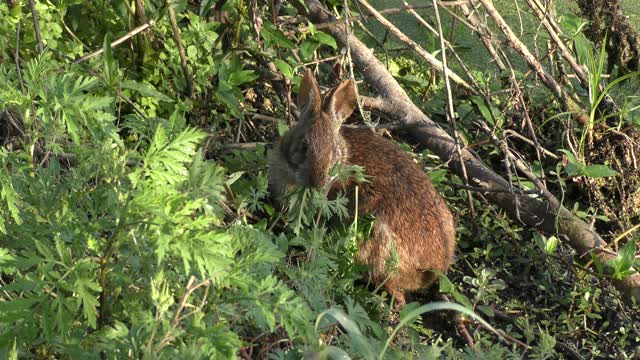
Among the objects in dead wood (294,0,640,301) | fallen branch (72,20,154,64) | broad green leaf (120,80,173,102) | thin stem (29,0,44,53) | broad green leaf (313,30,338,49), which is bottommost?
dead wood (294,0,640,301)

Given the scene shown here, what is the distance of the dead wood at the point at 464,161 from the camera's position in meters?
3.98

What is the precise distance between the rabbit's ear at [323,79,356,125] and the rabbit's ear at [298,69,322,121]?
47mm

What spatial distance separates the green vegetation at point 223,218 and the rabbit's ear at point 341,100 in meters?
0.33

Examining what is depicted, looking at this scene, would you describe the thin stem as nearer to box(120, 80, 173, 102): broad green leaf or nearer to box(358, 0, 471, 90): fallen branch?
box(120, 80, 173, 102): broad green leaf

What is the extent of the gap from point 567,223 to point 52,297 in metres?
2.74

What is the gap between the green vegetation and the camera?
6.34ft

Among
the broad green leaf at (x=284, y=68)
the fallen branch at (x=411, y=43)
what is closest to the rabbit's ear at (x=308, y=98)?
the broad green leaf at (x=284, y=68)

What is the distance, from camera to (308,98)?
12.9 ft

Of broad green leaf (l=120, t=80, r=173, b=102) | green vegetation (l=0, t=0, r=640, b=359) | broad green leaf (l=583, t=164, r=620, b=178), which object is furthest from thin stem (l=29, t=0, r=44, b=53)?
broad green leaf (l=583, t=164, r=620, b=178)

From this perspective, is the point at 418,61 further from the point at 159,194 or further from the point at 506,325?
the point at 159,194

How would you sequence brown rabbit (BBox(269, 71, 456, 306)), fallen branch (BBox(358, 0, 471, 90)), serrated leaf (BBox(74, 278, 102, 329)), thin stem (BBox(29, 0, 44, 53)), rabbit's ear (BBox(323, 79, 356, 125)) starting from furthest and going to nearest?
1. fallen branch (BBox(358, 0, 471, 90))
2. rabbit's ear (BBox(323, 79, 356, 125))
3. brown rabbit (BBox(269, 71, 456, 306))
4. thin stem (BBox(29, 0, 44, 53))
5. serrated leaf (BBox(74, 278, 102, 329))

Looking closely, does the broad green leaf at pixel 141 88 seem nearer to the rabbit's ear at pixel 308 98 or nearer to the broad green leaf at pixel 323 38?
the rabbit's ear at pixel 308 98

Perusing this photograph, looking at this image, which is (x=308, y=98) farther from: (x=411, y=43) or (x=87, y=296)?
(x=87, y=296)

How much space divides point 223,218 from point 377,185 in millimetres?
894
